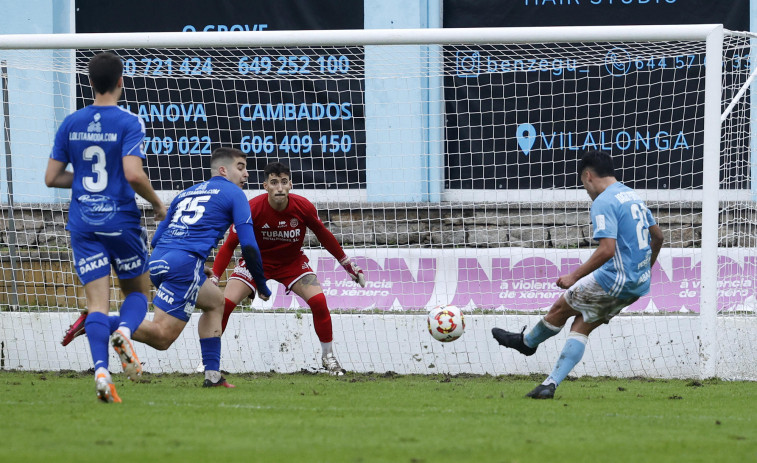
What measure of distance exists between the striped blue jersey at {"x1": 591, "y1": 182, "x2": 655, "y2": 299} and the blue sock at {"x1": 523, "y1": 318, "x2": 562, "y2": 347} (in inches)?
21.3

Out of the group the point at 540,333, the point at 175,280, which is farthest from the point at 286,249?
the point at 540,333

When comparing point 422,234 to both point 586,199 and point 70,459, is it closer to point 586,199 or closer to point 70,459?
point 586,199

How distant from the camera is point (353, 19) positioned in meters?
12.8

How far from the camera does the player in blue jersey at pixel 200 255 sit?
22.4 feet

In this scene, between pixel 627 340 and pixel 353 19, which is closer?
pixel 627 340

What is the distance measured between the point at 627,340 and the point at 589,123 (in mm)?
3622

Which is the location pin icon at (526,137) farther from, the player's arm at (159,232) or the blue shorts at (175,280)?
the blue shorts at (175,280)

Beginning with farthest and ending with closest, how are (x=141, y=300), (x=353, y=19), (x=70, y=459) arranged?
(x=353, y=19), (x=141, y=300), (x=70, y=459)

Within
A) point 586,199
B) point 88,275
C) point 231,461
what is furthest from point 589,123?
point 231,461

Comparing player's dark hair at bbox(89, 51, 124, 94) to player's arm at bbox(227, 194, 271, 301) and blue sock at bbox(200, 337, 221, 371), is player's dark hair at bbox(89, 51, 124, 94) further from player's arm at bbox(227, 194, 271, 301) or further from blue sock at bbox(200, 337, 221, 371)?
blue sock at bbox(200, 337, 221, 371)

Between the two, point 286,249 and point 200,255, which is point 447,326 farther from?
point 200,255

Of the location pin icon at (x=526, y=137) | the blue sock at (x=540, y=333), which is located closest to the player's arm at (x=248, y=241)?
the blue sock at (x=540, y=333)

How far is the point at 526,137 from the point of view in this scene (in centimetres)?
1158

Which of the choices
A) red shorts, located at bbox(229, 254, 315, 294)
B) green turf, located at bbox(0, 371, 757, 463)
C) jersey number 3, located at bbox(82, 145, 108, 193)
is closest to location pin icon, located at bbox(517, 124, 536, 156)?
red shorts, located at bbox(229, 254, 315, 294)
